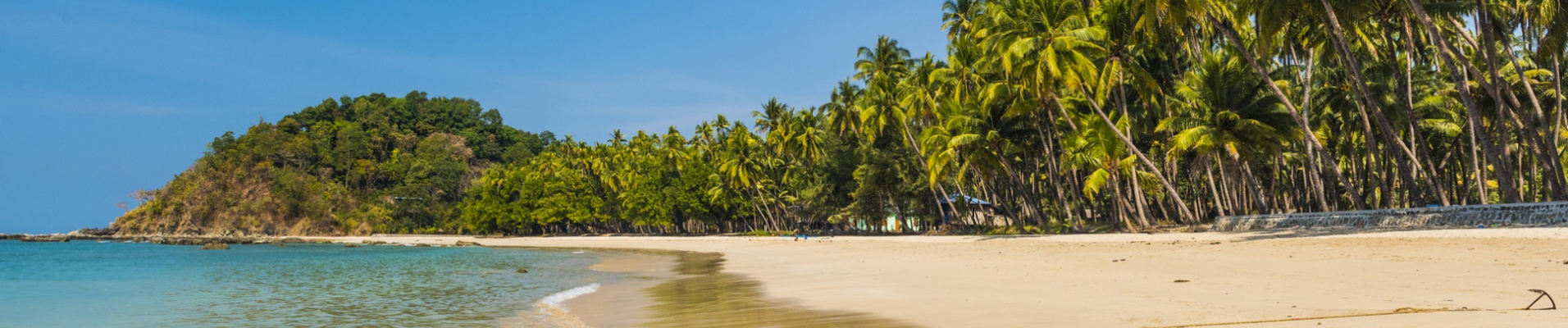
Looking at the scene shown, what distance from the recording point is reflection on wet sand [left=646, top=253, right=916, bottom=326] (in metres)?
10.2

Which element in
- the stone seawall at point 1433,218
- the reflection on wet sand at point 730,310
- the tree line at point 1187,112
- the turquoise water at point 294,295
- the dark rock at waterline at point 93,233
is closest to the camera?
the reflection on wet sand at point 730,310

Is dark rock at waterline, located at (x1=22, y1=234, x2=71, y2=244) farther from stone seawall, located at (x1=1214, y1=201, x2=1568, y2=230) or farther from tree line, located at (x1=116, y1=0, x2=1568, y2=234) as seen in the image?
stone seawall, located at (x1=1214, y1=201, x2=1568, y2=230)

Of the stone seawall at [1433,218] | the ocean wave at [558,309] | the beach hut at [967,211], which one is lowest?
the ocean wave at [558,309]

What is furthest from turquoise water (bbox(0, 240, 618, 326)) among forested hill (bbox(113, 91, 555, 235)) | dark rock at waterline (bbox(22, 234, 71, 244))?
dark rock at waterline (bbox(22, 234, 71, 244))

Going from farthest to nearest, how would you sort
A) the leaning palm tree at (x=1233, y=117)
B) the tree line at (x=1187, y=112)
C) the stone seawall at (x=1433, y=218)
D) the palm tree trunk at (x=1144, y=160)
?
the palm tree trunk at (x=1144, y=160)
the leaning palm tree at (x=1233, y=117)
the tree line at (x=1187, y=112)
the stone seawall at (x=1433, y=218)

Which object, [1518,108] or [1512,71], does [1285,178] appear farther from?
[1518,108]

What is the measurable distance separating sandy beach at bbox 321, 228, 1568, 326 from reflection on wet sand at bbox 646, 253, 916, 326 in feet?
0.99

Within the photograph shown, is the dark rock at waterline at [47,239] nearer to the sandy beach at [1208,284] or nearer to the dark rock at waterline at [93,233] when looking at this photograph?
the dark rock at waterline at [93,233]

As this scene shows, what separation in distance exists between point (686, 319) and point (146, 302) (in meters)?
12.6

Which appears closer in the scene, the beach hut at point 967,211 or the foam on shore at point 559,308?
the foam on shore at point 559,308

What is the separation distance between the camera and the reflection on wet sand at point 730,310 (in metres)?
10.2

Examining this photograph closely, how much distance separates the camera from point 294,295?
18.4 metres

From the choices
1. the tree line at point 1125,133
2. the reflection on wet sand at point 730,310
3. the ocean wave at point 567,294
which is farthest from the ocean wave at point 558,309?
the tree line at point 1125,133

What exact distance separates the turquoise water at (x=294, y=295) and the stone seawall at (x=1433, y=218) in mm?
17913
